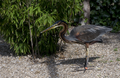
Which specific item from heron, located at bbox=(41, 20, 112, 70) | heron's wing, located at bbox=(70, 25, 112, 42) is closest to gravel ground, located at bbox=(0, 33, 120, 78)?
heron, located at bbox=(41, 20, 112, 70)

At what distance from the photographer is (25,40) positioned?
4.96 metres

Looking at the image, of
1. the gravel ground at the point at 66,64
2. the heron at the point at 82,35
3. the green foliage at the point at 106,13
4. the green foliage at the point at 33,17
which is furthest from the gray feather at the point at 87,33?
the green foliage at the point at 106,13

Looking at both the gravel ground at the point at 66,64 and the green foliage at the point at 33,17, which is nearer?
the gravel ground at the point at 66,64

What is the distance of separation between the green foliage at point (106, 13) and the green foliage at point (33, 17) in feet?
10.6

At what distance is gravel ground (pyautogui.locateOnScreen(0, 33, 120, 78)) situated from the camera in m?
3.97

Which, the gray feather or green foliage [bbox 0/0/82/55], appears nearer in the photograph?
the gray feather

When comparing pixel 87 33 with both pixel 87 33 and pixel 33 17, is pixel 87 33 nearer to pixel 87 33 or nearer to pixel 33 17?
pixel 87 33

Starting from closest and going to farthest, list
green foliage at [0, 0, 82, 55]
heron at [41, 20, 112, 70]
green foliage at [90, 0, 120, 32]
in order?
heron at [41, 20, 112, 70], green foliage at [0, 0, 82, 55], green foliage at [90, 0, 120, 32]

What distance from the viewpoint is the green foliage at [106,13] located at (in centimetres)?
735

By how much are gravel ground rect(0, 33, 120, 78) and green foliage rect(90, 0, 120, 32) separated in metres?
2.03

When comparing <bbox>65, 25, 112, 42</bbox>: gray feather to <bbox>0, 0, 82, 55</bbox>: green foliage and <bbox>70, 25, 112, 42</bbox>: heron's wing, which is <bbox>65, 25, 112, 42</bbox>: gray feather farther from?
<bbox>0, 0, 82, 55</bbox>: green foliage

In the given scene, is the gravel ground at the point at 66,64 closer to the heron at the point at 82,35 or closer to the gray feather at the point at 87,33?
the heron at the point at 82,35

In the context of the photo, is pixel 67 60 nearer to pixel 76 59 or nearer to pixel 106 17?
pixel 76 59

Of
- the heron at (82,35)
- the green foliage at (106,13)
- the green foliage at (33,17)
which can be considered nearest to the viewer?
the heron at (82,35)
